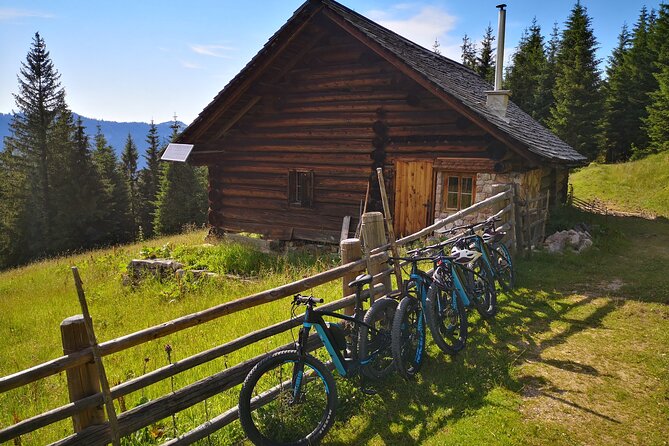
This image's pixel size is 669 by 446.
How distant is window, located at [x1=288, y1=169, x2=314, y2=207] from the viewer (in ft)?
44.5

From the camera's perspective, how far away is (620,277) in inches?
333

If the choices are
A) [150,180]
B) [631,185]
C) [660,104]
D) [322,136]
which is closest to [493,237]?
[322,136]

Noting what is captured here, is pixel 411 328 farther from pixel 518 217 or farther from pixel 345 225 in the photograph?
pixel 345 225

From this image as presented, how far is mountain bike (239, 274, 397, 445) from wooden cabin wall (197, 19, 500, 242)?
301 inches

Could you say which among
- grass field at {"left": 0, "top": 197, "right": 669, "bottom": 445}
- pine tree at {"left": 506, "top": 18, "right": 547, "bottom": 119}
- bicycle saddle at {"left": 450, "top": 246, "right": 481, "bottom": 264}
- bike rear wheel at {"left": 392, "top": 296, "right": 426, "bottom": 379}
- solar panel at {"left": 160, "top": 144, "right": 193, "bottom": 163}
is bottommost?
grass field at {"left": 0, "top": 197, "right": 669, "bottom": 445}

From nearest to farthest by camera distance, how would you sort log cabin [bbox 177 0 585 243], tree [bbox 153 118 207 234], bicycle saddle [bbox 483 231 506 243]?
bicycle saddle [bbox 483 231 506 243]
log cabin [bbox 177 0 585 243]
tree [bbox 153 118 207 234]

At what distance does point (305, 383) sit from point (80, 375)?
1824 mm

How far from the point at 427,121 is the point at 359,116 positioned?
1.97m

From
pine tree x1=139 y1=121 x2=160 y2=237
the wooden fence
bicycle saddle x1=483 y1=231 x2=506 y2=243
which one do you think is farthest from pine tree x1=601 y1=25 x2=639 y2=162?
pine tree x1=139 y1=121 x2=160 y2=237

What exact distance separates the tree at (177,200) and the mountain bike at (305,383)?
121 ft

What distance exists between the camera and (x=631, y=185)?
22641mm

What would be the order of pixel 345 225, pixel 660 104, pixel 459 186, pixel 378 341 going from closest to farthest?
pixel 378 341
pixel 459 186
pixel 345 225
pixel 660 104

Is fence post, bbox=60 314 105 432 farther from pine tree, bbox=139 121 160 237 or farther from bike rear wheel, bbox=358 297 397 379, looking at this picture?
pine tree, bbox=139 121 160 237

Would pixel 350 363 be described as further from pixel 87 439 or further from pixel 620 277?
pixel 620 277
